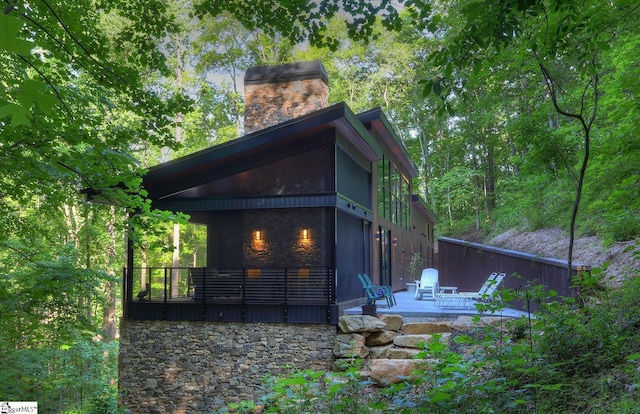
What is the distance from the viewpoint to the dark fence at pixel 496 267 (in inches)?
332

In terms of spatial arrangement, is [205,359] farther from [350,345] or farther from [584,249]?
[584,249]

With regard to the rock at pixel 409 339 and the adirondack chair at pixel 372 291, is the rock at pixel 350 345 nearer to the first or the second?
the rock at pixel 409 339

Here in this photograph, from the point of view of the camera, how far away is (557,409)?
3020mm

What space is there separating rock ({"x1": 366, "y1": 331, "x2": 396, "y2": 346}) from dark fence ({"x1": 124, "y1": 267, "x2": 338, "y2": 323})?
2.48ft

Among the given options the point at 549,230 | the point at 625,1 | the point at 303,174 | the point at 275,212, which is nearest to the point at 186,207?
the point at 275,212

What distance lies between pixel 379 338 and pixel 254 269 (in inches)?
109

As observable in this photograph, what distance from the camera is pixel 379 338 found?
350 inches

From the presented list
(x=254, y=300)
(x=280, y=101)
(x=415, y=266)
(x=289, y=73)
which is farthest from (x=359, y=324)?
(x=415, y=266)

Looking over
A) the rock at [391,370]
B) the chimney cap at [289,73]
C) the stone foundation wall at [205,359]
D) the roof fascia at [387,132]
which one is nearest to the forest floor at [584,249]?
the rock at [391,370]

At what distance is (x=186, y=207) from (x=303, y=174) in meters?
2.58

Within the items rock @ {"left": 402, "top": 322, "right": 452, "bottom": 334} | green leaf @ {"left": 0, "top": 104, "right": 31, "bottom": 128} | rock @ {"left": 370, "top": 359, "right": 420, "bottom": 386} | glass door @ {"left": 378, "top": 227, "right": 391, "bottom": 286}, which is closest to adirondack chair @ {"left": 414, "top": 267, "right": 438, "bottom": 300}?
glass door @ {"left": 378, "top": 227, "right": 391, "bottom": 286}

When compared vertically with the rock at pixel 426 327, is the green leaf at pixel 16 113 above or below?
above

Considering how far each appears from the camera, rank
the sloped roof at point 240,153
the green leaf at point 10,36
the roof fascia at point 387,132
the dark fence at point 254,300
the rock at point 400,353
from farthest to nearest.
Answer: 1. the roof fascia at point 387,132
2. the sloped roof at point 240,153
3. the dark fence at point 254,300
4. the rock at point 400,353
5. the green leaf at point 10,36

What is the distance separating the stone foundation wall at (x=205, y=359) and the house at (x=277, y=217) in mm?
252
